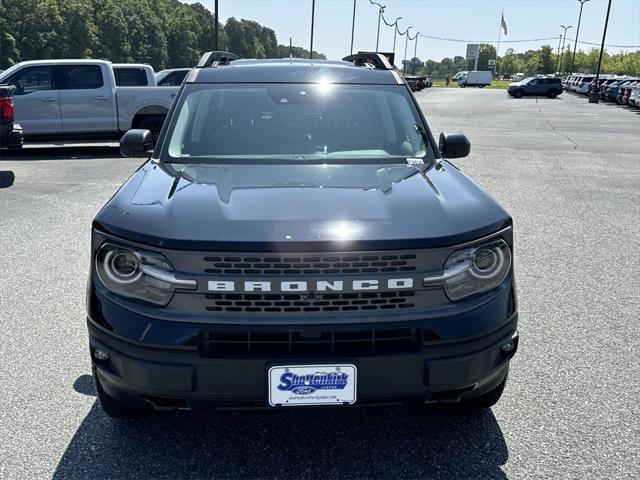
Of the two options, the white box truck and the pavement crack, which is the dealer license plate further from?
the white box truck

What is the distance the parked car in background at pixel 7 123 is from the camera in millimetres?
10930

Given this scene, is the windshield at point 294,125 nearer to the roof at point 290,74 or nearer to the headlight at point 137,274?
the roof at point 290,74

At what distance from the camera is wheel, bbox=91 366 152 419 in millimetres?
2955

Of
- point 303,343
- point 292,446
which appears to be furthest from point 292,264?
point 292,446

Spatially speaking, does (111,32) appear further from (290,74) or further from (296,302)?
(296,302)

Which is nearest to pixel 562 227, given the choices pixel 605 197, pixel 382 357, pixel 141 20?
pixel 605 197

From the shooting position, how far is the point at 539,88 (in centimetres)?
5356

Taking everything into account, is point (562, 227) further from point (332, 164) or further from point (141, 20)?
point (141, 20)

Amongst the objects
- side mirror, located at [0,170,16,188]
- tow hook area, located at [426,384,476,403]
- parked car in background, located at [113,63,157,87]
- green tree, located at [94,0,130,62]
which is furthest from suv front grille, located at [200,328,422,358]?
green tree, located at [94,0,130,62]

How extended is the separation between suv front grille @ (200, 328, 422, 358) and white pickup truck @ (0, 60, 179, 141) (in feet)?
39.7

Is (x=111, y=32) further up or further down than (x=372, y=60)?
further up

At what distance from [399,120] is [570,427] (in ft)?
6.81

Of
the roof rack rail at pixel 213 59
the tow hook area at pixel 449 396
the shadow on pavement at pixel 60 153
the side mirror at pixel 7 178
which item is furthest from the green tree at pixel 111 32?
the tow hook area at pixel 449 396

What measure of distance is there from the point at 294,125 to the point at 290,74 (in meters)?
0.49
